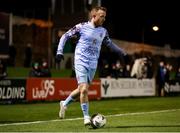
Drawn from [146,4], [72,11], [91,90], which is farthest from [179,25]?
[91,90]

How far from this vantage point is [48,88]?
23875 millimetres

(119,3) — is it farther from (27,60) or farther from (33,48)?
(27,60)

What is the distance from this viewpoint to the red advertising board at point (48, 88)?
23.1 meters

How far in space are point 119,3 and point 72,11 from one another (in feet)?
33.7

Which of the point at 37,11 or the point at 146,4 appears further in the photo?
the point at 146,4

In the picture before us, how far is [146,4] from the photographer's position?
175 ft

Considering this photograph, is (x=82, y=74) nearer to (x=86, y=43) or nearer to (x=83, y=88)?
(x=83, y=88)

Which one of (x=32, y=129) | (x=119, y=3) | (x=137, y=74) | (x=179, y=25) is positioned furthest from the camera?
(x=179, y=25)

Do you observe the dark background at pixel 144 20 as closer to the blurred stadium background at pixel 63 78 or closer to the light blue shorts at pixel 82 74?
the blurred stadium background at pixel 63 78

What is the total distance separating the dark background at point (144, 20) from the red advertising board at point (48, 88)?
80.7 feet

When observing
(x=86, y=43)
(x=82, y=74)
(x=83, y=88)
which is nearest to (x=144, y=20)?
(x=86, y=43)

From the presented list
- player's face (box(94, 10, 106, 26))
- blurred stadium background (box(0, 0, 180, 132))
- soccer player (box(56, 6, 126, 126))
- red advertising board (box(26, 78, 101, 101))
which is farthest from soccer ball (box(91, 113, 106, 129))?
red advertising board (box(26, 78, 101, 101))

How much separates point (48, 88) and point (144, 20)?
3210 centimetres

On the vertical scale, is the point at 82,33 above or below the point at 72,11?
below
